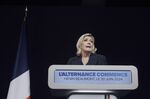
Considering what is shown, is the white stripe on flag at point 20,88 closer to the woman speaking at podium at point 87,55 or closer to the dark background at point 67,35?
the woman speaking at podium at point 87,55

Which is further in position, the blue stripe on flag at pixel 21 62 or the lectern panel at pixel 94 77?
the blue stripe on flag at pixel 21 62

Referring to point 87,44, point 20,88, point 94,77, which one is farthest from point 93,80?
point 87,44

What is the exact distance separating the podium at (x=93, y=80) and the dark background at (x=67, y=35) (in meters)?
1.63

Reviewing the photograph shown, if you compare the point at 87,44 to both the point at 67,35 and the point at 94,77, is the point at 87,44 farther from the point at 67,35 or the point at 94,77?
the point at 94,77

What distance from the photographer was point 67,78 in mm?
Answer: 3182

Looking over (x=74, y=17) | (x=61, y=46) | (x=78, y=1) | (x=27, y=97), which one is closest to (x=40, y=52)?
(x=61, y=46)

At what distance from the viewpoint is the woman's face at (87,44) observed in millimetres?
4352

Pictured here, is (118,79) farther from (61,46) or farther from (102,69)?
(61,46)

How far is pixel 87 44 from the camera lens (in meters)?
4.35

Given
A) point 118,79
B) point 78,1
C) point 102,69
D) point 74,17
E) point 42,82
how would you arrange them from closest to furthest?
1. point 118,79
2. point 102,69
3. point 42,82
4. point 74,17
5. point 78,1

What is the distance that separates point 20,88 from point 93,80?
724 millimetres

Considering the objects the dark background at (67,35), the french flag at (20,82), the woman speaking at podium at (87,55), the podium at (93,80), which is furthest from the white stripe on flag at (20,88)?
the dark background at (67,35)

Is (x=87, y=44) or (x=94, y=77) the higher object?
(x=87, y=44)

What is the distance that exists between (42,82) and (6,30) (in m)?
0.94
